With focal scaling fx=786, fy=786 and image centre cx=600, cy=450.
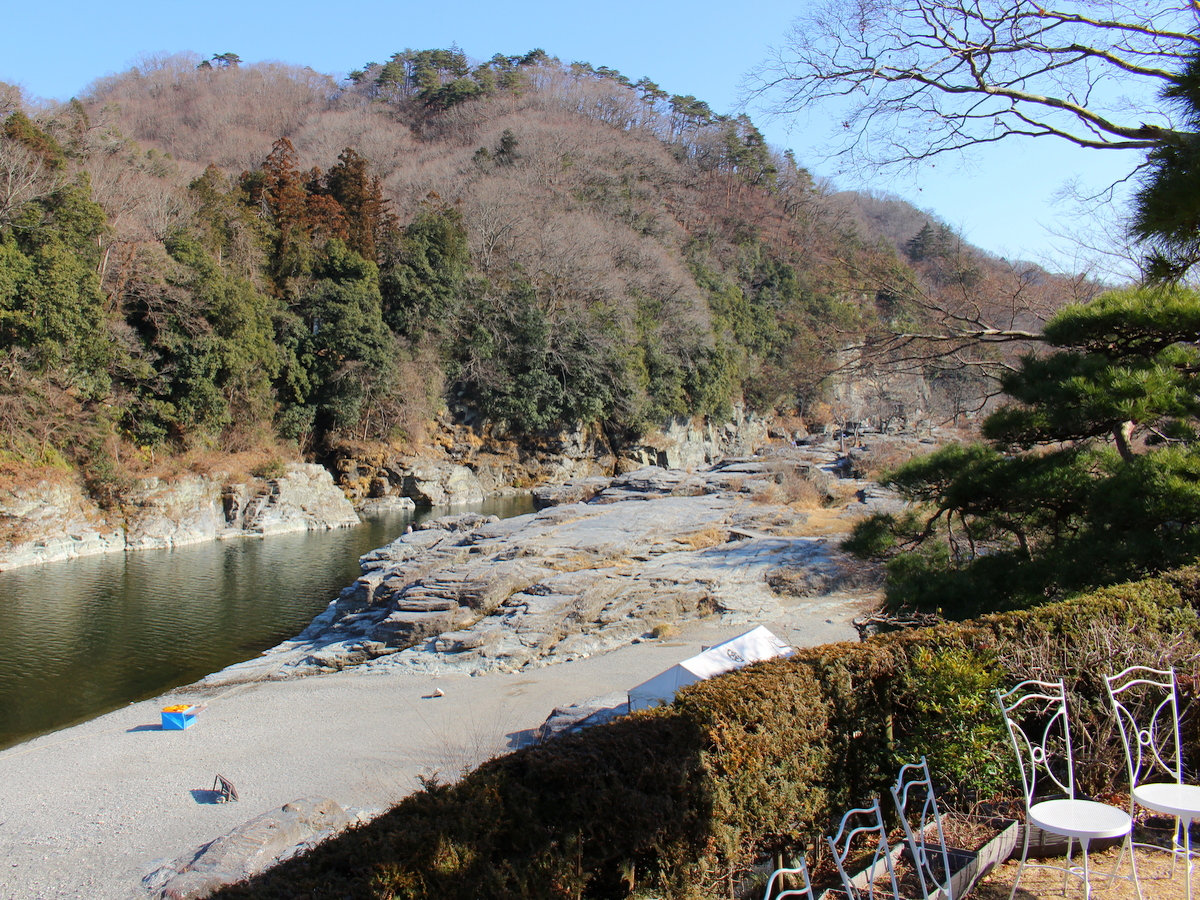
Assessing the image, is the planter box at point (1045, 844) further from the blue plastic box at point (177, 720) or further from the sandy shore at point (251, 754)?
the blue plastic box at point (177, 720)

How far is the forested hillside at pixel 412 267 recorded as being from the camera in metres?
22.0

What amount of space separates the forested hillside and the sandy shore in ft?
15.9

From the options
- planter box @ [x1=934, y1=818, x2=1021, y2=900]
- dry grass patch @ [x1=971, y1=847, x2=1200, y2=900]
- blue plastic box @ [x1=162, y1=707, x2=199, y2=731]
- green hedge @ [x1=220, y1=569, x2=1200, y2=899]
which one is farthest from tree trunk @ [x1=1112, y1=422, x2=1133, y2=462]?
blue plastic box @ [x1=162, y1=707, x2=199, y2=731]

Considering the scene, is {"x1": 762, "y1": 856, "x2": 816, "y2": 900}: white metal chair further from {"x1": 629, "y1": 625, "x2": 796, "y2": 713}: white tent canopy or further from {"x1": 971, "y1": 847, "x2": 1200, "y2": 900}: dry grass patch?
{"x1": 629, "y1": 625, "x2": 796, "y2": 713}: white tent canopy

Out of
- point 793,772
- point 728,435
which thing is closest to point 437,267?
point 728,435

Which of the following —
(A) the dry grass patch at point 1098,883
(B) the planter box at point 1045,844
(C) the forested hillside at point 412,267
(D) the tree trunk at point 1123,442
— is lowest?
(A) the dry grass patch at point 1098,883

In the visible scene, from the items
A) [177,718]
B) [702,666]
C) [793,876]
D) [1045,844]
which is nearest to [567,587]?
[177,718]

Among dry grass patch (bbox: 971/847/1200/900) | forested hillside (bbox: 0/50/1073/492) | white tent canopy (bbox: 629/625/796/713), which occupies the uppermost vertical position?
forested hillside (bbox: 0/50/1073/492)

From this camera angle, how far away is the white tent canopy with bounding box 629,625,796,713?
7383 millimetres

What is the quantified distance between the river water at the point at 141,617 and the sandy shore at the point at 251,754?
64.2 inches

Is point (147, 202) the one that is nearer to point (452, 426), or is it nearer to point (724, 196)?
point (452, 426)

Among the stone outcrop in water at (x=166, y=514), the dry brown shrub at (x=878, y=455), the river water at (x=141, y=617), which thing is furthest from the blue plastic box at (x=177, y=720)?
the dry brown shrub at (x=878, y=455)

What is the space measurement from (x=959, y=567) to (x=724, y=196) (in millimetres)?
59089

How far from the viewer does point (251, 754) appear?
29.3 feet
